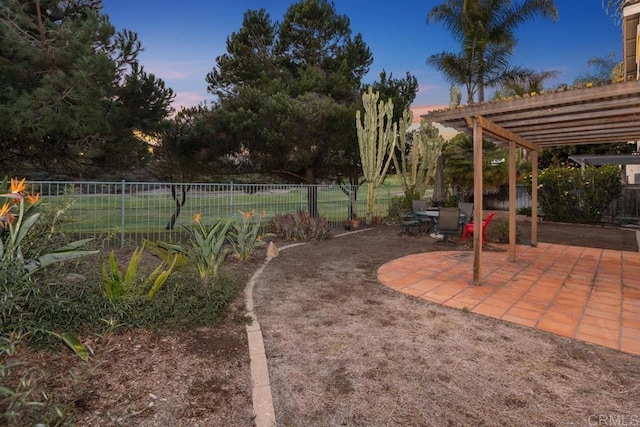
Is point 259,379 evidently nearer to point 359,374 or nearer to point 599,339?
point 359,374

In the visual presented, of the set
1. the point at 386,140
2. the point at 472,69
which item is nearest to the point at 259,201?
the point at 386,140

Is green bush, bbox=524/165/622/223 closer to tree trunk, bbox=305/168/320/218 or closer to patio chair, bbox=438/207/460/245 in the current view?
patio chair, bbox=438/207/460/245

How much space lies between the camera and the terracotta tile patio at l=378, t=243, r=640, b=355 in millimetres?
3338

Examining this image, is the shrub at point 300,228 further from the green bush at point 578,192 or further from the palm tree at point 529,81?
the palm tree at point 529,81

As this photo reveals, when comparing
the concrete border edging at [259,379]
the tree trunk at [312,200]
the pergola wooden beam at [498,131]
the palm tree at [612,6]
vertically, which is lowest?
the concrete border edging at [259,379]

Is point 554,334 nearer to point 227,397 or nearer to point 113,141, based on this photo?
point 227,397

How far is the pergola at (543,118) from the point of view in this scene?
4.11m

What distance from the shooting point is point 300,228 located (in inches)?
344

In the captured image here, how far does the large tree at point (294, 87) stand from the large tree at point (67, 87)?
2.88 metres

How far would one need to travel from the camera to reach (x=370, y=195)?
1164cm

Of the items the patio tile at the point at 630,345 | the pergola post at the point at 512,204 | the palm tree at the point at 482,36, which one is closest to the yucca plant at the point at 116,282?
the patio tile at the point at 630,345

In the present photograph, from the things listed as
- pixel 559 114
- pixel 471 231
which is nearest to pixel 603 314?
pixel 559 114

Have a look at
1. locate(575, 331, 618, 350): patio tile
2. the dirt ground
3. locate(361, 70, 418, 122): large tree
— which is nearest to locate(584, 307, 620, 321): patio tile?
locate(575, 331, 618, 350): patio tile

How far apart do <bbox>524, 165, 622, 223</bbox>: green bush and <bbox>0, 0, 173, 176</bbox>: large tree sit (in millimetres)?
13295
